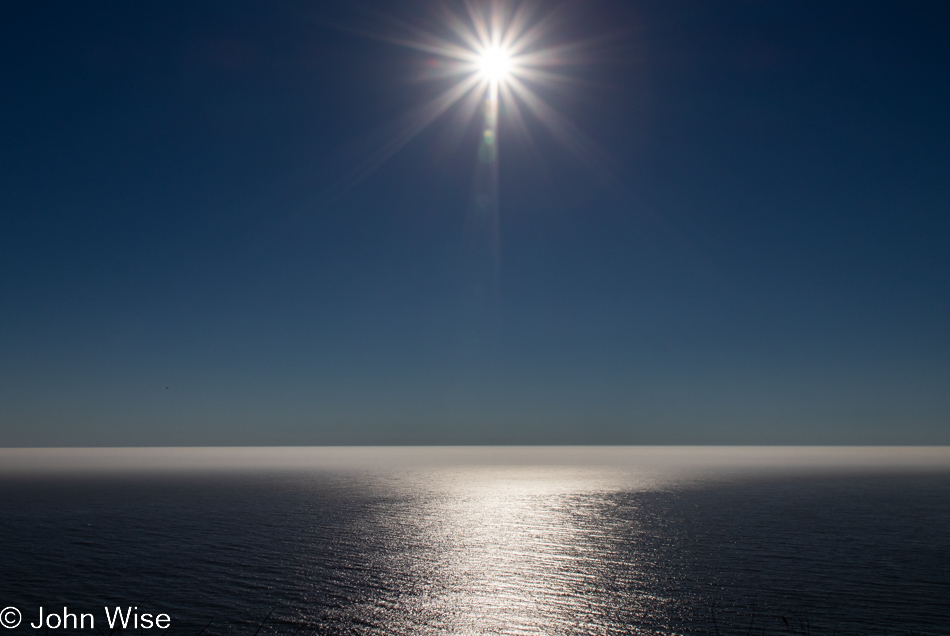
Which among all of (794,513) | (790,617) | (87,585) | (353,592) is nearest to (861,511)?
(794,513)

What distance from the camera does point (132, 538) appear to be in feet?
186

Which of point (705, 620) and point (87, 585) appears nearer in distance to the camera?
point (705, 620)

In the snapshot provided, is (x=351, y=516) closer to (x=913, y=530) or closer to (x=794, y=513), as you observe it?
(x=794, y=513)

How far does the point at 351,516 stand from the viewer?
75938 millimetres

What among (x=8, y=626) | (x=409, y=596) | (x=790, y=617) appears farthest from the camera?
(x=409, y=596)

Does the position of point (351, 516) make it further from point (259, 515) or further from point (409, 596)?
point (409, 596)

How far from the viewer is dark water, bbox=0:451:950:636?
31.9 m

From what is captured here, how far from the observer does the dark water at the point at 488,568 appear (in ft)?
105

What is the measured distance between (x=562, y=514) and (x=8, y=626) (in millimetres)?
60747

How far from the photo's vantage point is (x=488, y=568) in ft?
145

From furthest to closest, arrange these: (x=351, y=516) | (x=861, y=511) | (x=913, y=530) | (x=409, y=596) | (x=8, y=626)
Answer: (x=861, y=511) → (x=351, y=516) → (x=913, y=530) → (x=409, y=596) → (x=8, y=626)

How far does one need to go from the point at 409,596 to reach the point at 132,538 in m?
35.7

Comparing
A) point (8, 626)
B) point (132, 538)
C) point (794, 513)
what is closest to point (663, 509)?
point (794, 513)

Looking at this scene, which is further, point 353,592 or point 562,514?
point 562,514
